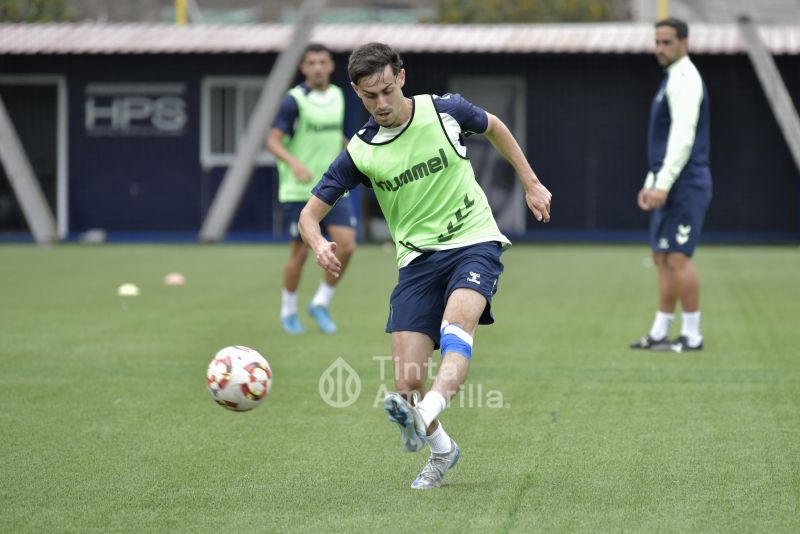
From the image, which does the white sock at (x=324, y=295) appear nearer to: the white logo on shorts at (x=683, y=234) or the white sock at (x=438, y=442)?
the white logo on shorts at (x=683, y=234)

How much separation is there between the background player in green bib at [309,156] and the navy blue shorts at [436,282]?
485 centimetres

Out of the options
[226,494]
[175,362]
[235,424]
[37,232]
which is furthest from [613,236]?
[226,494]

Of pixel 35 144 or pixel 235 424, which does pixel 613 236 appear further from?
pixel 235 424

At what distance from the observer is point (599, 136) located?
24.6 m

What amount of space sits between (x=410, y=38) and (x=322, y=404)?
53.0 ft

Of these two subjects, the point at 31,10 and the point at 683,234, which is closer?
the point at 683,234

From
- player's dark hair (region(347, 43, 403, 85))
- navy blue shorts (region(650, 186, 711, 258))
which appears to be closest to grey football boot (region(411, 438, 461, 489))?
player's dark hair (region(347, 43, 403, 85))

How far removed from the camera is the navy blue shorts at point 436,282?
224 inches

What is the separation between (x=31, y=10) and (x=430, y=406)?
84.2 ft

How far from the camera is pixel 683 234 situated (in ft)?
31.9

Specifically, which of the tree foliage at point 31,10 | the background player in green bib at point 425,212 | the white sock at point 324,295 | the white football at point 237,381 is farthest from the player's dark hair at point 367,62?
the tree foliage at point 31,10

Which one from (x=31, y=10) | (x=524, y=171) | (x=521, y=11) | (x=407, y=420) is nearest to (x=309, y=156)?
(x=524, y=171)

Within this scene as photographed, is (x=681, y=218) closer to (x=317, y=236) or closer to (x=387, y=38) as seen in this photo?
(x=317, y=236)

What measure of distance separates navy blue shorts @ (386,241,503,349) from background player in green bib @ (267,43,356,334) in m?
4.85
